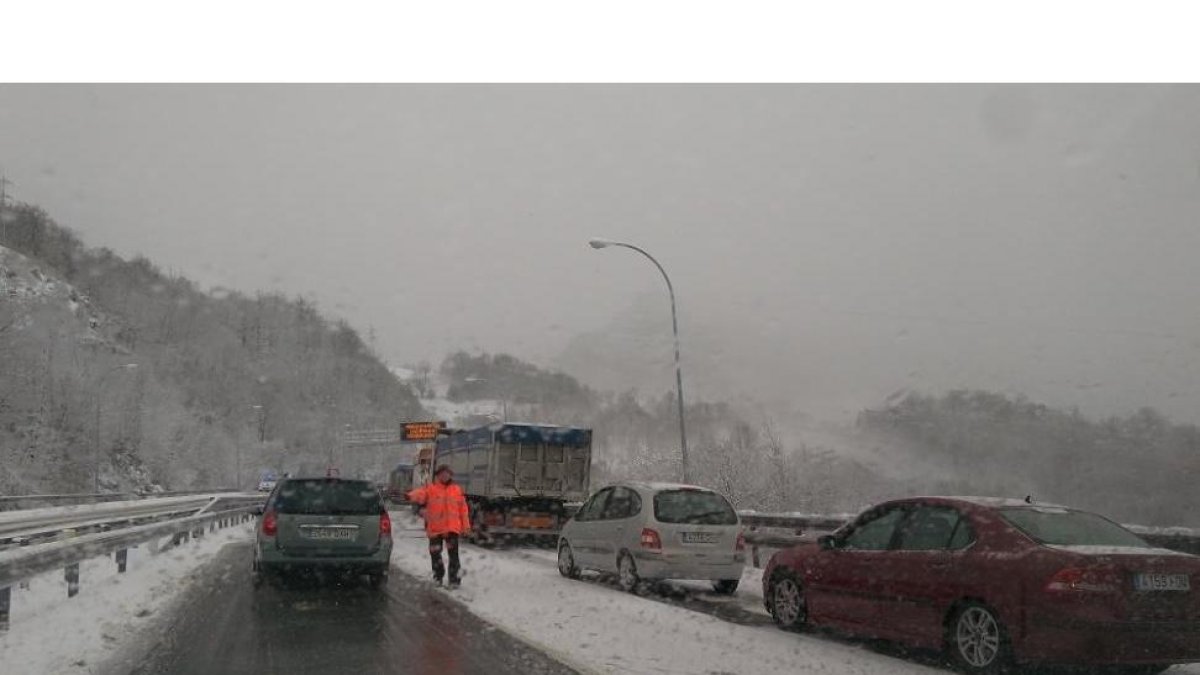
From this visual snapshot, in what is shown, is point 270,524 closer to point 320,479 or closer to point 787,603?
point 320,479

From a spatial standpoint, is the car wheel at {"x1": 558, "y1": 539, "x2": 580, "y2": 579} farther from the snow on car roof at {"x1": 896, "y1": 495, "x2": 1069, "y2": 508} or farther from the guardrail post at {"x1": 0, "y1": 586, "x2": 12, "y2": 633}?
the guardrail post at {"x1": 0, "y1": 586, "x2": 12, "y2": 633}

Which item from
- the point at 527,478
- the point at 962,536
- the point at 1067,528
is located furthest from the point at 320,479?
the point at 527,478

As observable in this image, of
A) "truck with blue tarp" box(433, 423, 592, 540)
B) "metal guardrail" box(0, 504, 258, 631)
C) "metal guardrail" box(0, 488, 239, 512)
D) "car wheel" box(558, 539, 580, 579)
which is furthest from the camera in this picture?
"metal guardrail" box(0, 488, 239, 512)

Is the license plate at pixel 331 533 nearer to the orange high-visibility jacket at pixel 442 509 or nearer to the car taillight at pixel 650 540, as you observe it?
the orange high-visibility jacket at pixel 442 509

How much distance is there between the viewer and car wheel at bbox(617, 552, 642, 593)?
12.4 m

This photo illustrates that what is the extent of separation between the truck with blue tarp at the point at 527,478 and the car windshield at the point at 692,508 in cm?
1078

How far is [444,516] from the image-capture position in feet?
40.5

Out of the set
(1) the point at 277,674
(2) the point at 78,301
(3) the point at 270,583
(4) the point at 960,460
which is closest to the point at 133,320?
(2) the point at 78,301

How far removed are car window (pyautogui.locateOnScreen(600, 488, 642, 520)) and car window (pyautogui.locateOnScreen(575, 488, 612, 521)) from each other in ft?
0.47

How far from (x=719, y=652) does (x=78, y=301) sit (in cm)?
8947

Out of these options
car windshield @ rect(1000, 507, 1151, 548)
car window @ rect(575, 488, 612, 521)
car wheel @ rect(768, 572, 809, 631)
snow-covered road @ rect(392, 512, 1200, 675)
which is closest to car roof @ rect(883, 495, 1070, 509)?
car windshield @ rect(1000, 507, 1151, 548)

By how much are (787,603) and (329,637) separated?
4518mm

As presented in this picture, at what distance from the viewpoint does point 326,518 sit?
12094 mm

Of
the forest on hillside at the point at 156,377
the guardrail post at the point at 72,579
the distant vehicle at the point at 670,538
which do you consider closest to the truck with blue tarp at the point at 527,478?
the distant vehicle at the point at 670,538
